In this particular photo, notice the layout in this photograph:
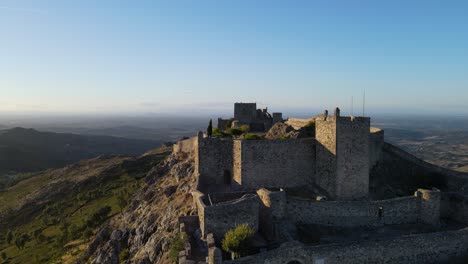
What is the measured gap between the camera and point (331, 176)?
30.3m

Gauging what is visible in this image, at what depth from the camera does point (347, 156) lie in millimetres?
29797

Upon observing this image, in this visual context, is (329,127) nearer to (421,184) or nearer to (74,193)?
(421,184)

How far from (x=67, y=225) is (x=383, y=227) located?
153 ft

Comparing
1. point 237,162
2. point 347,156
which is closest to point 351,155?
point 347,156

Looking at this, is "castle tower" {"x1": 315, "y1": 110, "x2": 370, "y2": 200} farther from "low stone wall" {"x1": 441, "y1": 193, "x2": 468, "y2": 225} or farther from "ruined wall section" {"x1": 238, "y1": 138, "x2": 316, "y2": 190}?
"low stone wall" {"x1": 441, "y1": 193, "x2": 468, "y2": 225}

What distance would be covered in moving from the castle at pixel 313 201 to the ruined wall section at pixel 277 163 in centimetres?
8

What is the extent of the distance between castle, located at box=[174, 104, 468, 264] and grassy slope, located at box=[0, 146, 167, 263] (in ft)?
82.4

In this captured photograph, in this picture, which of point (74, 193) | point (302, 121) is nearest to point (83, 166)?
point (74, 193)

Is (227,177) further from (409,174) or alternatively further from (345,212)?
(409,174)

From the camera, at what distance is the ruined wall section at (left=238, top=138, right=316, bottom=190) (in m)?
31.4

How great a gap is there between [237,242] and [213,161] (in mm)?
12736

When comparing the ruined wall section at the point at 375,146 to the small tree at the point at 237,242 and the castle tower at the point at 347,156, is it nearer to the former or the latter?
the castle tower at the point at 347,156

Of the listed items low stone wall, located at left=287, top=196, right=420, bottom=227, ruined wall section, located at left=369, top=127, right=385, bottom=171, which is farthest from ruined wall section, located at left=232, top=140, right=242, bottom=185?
ruined wall section, located at left=369, top=127, right=385, bottom=171

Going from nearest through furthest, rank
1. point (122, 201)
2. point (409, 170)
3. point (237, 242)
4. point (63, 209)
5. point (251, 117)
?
point (237, 242)
point (409, 170)
point (251, 117)
point (122, 201)
point (63, 209)
